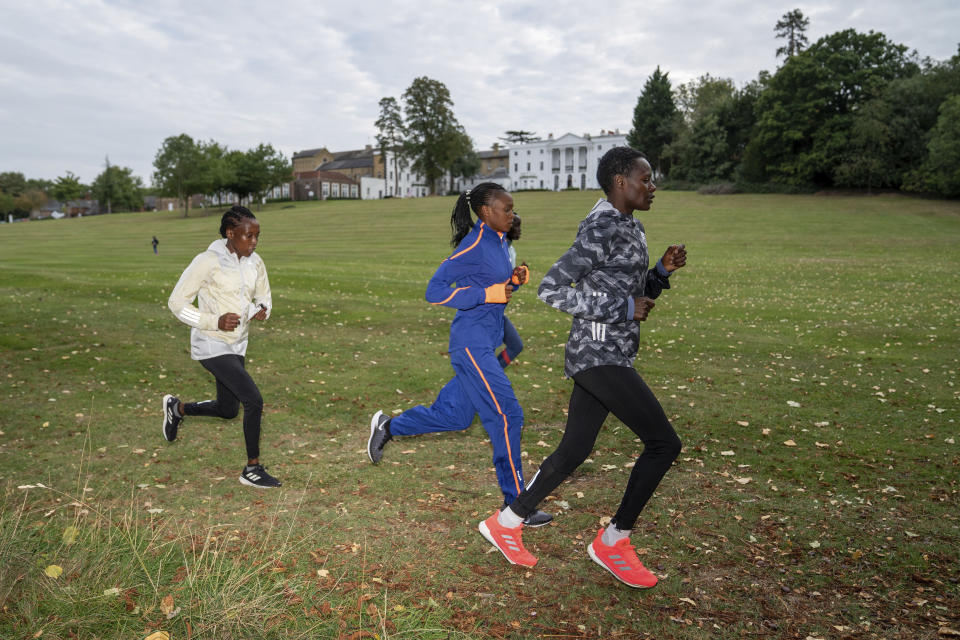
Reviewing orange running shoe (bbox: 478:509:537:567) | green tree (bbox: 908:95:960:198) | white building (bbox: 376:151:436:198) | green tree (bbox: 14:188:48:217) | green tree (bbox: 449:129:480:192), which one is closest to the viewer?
orange running shoe (bbox: 478:509:537:567)

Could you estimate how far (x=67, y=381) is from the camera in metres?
9.14

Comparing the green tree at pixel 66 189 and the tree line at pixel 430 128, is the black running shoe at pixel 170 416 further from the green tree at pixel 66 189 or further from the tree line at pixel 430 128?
the green tree at pixel 66 189

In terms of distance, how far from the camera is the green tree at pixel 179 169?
91000 mm

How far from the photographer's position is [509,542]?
14.2 ft

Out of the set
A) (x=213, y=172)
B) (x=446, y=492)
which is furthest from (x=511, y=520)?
(x=213, y=172)

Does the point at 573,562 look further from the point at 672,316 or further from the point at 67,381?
the point at 672,316

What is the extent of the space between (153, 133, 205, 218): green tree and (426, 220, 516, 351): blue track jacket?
3708 inches

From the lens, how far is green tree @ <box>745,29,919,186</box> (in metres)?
66.3

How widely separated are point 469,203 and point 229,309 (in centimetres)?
229

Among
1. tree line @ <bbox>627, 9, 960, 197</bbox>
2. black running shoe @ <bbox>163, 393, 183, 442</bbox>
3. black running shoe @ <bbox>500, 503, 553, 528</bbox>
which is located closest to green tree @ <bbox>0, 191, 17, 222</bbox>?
tree line @ <bbox>627, 9, 960, 197</bbox>

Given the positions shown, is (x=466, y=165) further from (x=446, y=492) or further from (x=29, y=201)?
(x=446, y=492)

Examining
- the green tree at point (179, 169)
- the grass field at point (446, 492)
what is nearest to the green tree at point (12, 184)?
the green tree at point (179, 169)

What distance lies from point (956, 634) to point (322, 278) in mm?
20409

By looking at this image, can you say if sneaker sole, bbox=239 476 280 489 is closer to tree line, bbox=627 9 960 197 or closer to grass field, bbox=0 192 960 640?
grass field, bbox=0 192 960 640
